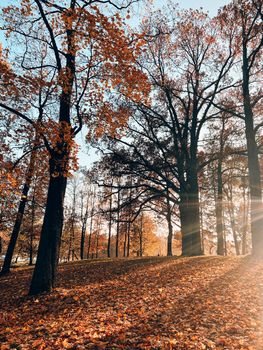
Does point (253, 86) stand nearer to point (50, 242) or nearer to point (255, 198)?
point (255, 198)

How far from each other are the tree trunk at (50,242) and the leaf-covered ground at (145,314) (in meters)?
0.48

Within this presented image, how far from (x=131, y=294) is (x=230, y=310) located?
2.94 meters

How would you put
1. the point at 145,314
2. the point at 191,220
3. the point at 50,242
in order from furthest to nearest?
the point at 191,220
the point at 50,242
the point at 145,314

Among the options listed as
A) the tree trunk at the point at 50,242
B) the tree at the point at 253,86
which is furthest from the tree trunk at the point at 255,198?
the tree trunk at the point at 50,242

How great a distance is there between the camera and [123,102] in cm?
1789

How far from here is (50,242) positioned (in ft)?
26.9

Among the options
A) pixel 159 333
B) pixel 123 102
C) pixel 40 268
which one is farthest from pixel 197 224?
pixel 159 333

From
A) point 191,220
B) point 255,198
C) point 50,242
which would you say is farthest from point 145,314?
point 191,220

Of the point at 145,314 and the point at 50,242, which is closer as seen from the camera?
the point at 145,314

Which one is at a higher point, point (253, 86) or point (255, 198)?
point (253, 86)

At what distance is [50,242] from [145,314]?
394 cm

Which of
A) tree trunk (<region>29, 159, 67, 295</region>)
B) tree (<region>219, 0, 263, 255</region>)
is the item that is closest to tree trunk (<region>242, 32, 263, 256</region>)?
tree (<region>219, 0, 263, 255</region>)

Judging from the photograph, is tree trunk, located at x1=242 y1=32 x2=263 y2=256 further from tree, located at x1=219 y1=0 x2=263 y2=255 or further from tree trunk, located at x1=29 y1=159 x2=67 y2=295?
tree trunk, located at x1=29 y1=159 x2=67 y2=295

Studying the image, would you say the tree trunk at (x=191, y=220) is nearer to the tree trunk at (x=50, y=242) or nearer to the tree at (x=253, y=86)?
the tree at (x=253, y=86)
